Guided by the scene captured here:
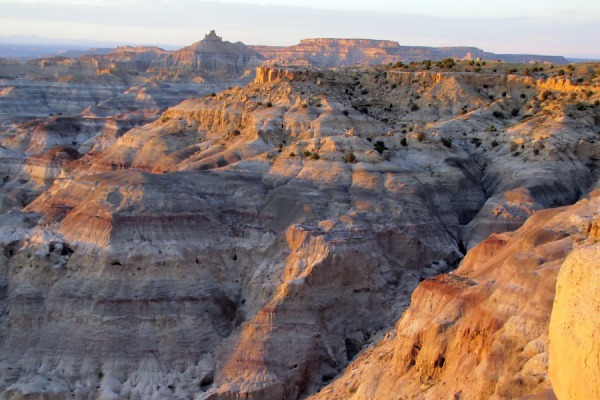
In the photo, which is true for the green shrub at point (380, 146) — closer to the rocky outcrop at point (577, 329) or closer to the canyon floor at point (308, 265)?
the canyon floor at point (308, 265)

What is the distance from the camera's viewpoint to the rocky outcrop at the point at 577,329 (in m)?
11.5

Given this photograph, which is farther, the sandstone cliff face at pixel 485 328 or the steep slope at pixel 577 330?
Result: the sandstone cliff face at pixel 485 328

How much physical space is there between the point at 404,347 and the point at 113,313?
14270 mm

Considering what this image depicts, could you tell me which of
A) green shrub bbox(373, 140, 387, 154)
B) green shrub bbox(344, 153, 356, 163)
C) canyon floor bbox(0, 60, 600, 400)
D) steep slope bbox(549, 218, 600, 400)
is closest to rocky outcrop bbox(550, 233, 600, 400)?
steep slope bbox(549, 218, 600, 400)

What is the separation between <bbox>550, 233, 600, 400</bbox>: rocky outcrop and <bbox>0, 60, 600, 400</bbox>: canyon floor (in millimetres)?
4584

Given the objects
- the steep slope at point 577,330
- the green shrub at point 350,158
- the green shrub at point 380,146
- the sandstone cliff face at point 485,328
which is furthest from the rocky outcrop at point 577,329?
the green shrub at point 380,146

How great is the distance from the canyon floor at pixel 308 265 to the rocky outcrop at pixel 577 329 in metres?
4.58

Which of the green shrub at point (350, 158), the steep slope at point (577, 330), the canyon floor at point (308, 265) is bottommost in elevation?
the canyon floor at point (308, 265)

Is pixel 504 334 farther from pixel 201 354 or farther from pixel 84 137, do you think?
pixel 84 137

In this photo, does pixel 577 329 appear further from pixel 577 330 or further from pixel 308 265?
pixel 308 265

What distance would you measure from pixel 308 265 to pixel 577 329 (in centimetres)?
2284

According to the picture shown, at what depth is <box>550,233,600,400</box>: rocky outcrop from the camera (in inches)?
455

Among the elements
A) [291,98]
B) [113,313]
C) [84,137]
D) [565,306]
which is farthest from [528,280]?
[84,137]

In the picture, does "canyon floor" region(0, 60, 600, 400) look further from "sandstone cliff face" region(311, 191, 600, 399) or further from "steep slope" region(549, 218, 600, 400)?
"steep slope" region(549, 218, 600, 400)
